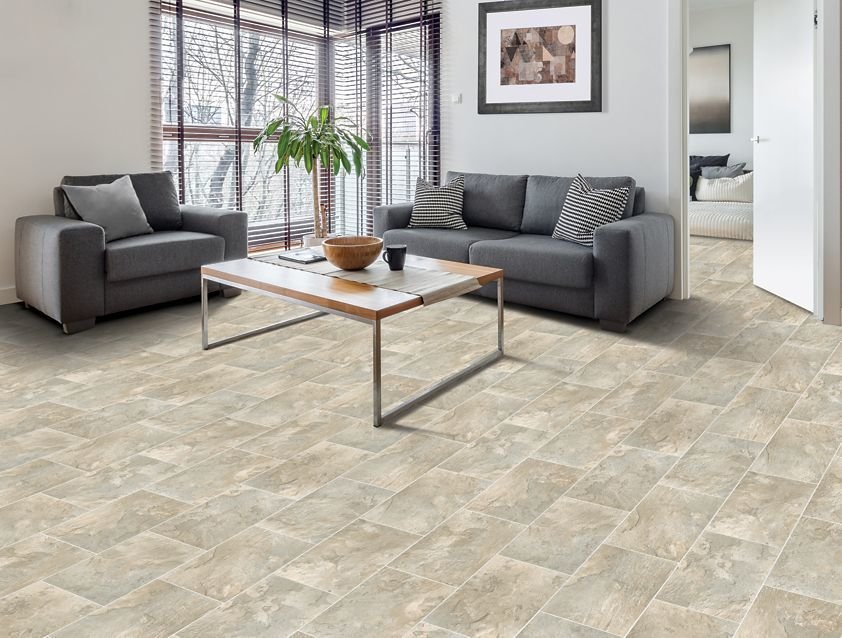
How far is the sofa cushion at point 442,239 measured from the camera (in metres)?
4.84

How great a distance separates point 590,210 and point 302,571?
3.20 m

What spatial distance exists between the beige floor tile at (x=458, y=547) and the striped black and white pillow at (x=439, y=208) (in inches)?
129

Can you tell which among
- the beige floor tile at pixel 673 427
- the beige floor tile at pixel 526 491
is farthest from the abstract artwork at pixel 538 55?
the beige floor tile at pixel 526 491

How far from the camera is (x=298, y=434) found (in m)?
2.80

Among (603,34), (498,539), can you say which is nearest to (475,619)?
(498,539)

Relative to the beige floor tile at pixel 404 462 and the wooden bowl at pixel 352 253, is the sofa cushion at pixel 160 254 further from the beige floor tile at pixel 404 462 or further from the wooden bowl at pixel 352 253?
the beige floor tile at pixel 404 462

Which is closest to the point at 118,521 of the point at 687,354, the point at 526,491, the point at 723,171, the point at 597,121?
the point at 526,491

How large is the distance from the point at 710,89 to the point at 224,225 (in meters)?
6.48

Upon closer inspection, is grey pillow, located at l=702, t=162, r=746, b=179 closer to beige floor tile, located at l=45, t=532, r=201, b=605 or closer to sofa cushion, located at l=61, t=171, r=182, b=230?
sofa cushion, located at l=61, t=171, r=182, b=230

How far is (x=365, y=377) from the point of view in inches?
136

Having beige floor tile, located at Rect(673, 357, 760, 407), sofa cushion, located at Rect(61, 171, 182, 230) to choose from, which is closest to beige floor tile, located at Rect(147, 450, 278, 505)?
beige floor tile, located at Rect(673, 357, 760, 407)

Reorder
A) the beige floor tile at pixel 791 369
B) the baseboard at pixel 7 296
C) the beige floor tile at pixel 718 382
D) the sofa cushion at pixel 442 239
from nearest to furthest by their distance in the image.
→ the beige floor tile at pixel 718 382
the beige floor tile at pixel 791 369
the baseboard at pixel 7 296
the sofa cushion at pixel 442 239

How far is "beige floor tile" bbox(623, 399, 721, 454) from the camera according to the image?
270cm

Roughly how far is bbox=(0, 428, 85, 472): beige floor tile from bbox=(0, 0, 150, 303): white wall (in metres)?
2.34
